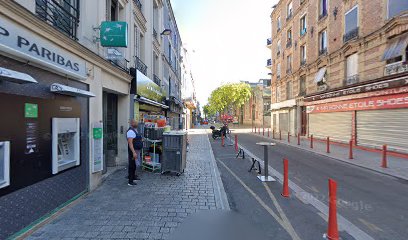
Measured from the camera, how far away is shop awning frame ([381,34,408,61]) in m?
11.4

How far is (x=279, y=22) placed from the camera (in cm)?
3106

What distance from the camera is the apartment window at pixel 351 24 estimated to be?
1529 centimetres

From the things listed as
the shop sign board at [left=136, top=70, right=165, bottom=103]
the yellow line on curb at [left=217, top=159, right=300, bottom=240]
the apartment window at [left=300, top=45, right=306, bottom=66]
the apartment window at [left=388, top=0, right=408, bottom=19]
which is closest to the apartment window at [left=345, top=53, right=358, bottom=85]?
the apartment window at [left=388, top=0, right=408, bottom=19]

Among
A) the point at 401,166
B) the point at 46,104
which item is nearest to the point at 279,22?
the point at 401,166

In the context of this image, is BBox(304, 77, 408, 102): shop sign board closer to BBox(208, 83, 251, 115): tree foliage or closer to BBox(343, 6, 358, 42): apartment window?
BBox(343, 6, 358, 42): apartment window

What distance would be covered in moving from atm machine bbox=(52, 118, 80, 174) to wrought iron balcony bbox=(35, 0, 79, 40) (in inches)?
78.7

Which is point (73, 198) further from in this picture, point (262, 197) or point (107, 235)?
point (262, 197)

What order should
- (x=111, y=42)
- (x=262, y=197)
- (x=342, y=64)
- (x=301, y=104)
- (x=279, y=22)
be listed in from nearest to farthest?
(x=262, y=197), (x=111, y=42), (x=342, y=64), (x=301, y=104), (x=279, y=22)

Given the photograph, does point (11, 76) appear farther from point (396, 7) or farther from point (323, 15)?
point (323, 15)

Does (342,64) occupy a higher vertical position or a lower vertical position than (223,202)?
higher

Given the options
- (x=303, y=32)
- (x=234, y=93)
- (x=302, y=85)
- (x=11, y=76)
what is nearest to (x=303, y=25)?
(x=303, y=32)

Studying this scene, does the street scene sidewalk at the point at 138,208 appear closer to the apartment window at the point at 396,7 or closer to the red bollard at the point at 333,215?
the red bollard at the point at 333,215

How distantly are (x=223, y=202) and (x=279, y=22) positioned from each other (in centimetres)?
3104

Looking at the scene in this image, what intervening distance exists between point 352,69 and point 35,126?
58.5 feet
